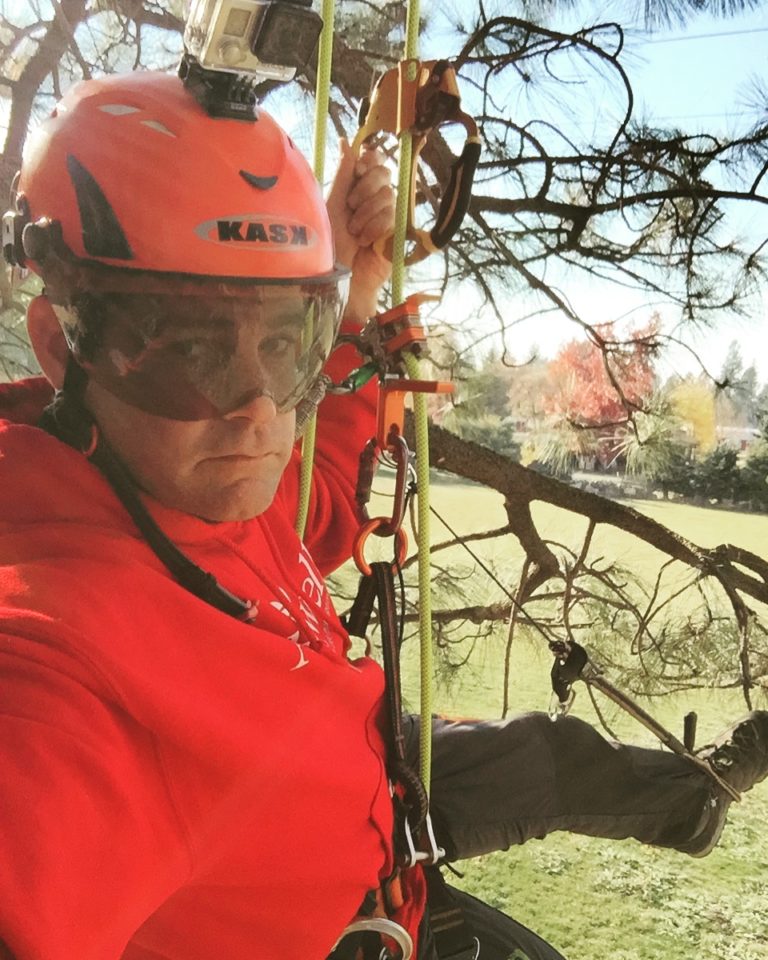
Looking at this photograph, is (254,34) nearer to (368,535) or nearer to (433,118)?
(433,118)


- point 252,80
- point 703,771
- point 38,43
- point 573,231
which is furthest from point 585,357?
point 252,80

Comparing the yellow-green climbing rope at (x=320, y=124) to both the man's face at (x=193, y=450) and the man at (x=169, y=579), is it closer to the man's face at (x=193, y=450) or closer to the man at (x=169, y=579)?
the man at (x=169, y=579)

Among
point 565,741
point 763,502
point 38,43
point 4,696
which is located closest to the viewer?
point 4,696

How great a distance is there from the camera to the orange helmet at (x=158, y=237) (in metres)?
0.62

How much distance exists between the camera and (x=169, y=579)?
2.02 feet

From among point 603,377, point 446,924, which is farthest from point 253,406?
point 603,377

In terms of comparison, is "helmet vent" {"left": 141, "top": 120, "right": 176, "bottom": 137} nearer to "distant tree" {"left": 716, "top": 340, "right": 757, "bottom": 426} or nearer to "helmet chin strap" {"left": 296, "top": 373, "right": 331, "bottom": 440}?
"helmet chin strap" {"left": 296, "top": 373, "right": 331, "bottom": 440}

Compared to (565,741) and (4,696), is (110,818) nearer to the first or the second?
(4,696)

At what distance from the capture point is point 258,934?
0.73 metres

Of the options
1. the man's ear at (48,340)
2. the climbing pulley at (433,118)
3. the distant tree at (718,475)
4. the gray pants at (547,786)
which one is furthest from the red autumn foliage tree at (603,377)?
the man's ear at (48,340)

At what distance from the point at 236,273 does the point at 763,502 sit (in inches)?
115

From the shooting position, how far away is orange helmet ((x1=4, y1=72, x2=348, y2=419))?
615 millimetres

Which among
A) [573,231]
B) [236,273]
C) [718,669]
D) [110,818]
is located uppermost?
[573,231]

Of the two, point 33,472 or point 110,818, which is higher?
point 33,472
